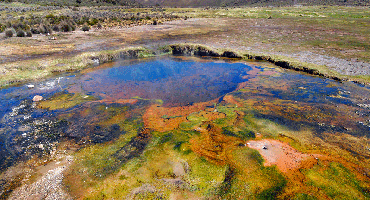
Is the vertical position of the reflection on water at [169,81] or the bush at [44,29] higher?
the bush at [44,29]

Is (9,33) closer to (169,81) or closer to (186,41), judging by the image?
(186,41)

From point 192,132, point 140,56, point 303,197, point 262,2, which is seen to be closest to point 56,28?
point 140,56

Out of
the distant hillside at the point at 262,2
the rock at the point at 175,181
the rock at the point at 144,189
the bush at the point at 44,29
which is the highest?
the distant hillside at the point at 262,2

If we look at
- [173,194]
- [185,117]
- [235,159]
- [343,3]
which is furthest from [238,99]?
[343,3]

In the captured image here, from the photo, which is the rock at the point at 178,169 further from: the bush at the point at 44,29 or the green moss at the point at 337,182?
the bush at the point at 44,29

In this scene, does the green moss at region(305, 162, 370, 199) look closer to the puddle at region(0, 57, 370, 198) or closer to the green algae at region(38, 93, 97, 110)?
the puddle at region(0, 57, 370, 198)

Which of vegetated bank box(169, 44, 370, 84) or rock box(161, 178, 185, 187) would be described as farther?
vegetated bank box(169, 44, 370, 84)

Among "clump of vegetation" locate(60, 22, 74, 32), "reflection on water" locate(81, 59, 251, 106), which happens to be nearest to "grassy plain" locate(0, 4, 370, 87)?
"clump of vegetation" locate(60, 22, 74, 32)

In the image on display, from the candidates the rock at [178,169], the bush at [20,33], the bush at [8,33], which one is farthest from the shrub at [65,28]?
the rock at [178,169]
